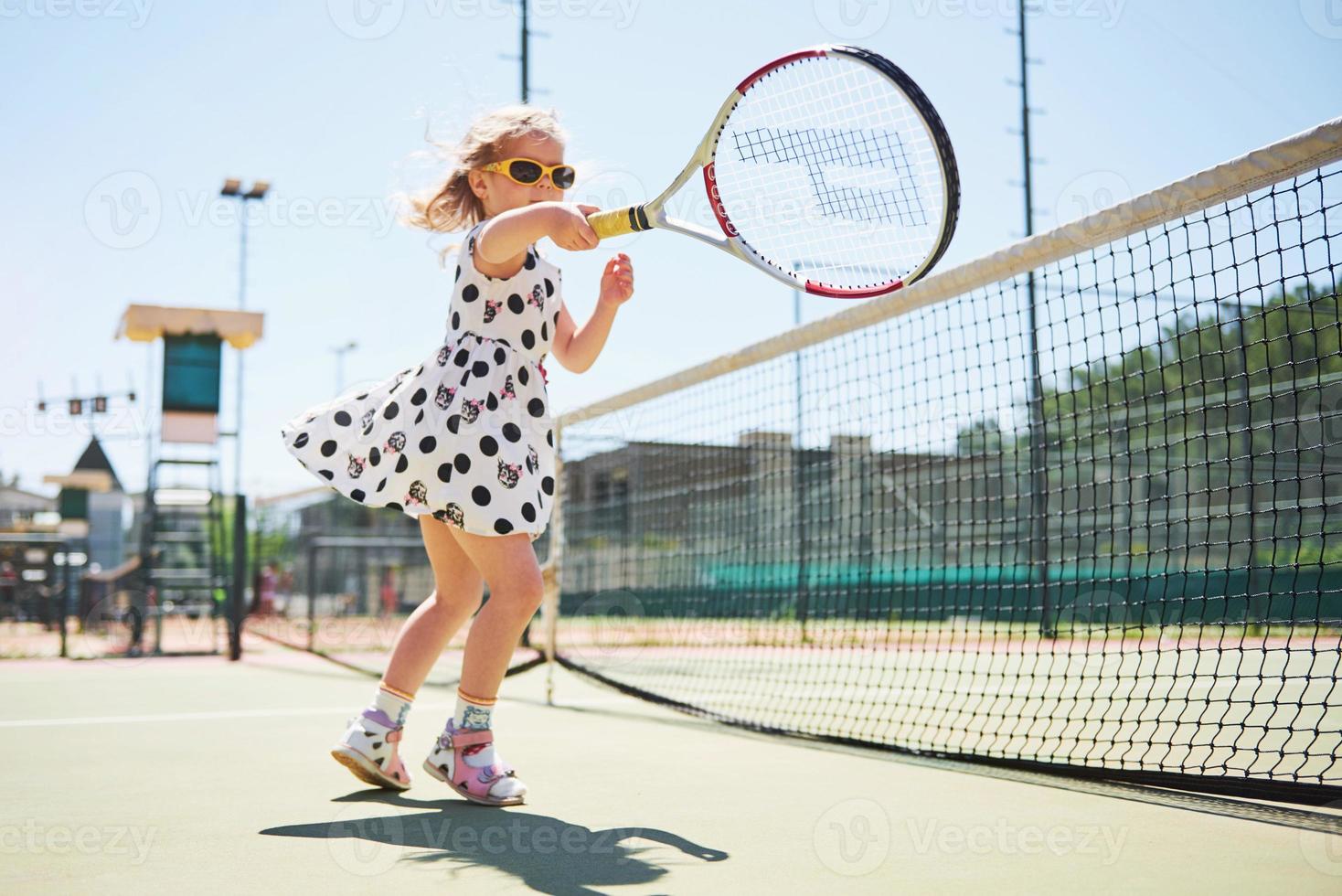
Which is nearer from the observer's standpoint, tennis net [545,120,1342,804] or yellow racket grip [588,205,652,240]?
yellow racket grip [588,205,652,240]

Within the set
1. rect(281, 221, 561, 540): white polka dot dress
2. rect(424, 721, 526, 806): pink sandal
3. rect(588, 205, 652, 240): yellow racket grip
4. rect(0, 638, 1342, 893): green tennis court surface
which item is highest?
rect(588, 205, 652, 240): yellow racket grip

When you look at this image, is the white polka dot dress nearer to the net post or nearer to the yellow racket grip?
the yellow racket grip

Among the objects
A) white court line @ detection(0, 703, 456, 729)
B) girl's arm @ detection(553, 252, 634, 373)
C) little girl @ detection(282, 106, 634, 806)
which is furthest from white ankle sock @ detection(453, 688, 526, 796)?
white court line @ detection(0, 703, 456, 729)

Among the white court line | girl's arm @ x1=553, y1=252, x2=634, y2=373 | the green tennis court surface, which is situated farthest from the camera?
the white court line

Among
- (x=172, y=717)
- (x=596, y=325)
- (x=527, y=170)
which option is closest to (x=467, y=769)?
(x=596, y=325)

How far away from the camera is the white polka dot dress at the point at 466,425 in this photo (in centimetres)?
250

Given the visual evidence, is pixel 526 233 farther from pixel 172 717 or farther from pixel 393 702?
pixel 172 717

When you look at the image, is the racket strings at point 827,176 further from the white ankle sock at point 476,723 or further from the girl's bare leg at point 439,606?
the white ankle sock at point 476,723

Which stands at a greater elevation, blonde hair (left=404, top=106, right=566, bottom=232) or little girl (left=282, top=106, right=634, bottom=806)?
blonde hair (left=404, top=106, right=566, bottom=232)

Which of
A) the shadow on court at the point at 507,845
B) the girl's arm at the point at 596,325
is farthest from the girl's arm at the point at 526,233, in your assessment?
the shadow on court at the point at 507,845

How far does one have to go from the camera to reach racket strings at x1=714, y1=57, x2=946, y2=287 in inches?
95.1

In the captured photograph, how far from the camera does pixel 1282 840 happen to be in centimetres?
210

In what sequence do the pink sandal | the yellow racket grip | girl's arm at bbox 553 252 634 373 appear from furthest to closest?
girl's arm at bbox 553 252 634 373 < the pink sandal < the yellow racket grip

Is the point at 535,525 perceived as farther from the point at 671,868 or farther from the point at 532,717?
the point at 532,717
